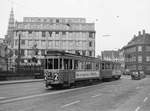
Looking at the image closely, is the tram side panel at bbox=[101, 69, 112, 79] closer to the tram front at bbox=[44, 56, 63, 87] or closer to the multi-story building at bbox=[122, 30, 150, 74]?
the tram front at bbox=[44, 56, 63, 87]

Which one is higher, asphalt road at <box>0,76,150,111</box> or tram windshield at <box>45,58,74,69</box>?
tram windshield at <box>45,58,74,69</box>

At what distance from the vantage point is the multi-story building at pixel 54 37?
82.6 m

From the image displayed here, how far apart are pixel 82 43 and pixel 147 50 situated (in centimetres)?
2892

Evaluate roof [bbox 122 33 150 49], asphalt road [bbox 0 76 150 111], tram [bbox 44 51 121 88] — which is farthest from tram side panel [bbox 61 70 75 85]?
roof [bbox 122 33 150 49]

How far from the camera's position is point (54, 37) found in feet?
275

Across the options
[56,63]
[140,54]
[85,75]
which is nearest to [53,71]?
[56,63]

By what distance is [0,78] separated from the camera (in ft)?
111

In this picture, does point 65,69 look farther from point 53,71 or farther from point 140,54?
point 140,54

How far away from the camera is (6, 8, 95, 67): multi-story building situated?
82562 mm

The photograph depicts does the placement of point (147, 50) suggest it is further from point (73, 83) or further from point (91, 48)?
point (73, 83)

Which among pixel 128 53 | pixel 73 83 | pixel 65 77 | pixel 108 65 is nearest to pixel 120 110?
pixel 65 77

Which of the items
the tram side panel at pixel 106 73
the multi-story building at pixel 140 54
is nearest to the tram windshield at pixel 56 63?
the tram side panel at pixel 106 73

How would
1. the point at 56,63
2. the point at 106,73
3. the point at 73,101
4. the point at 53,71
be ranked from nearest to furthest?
the point at 73,101 < the point at 53,71 < the point at 56,63 < the point at 106,73

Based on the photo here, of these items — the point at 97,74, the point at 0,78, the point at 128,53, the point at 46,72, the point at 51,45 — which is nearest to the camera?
the point at 46,72
